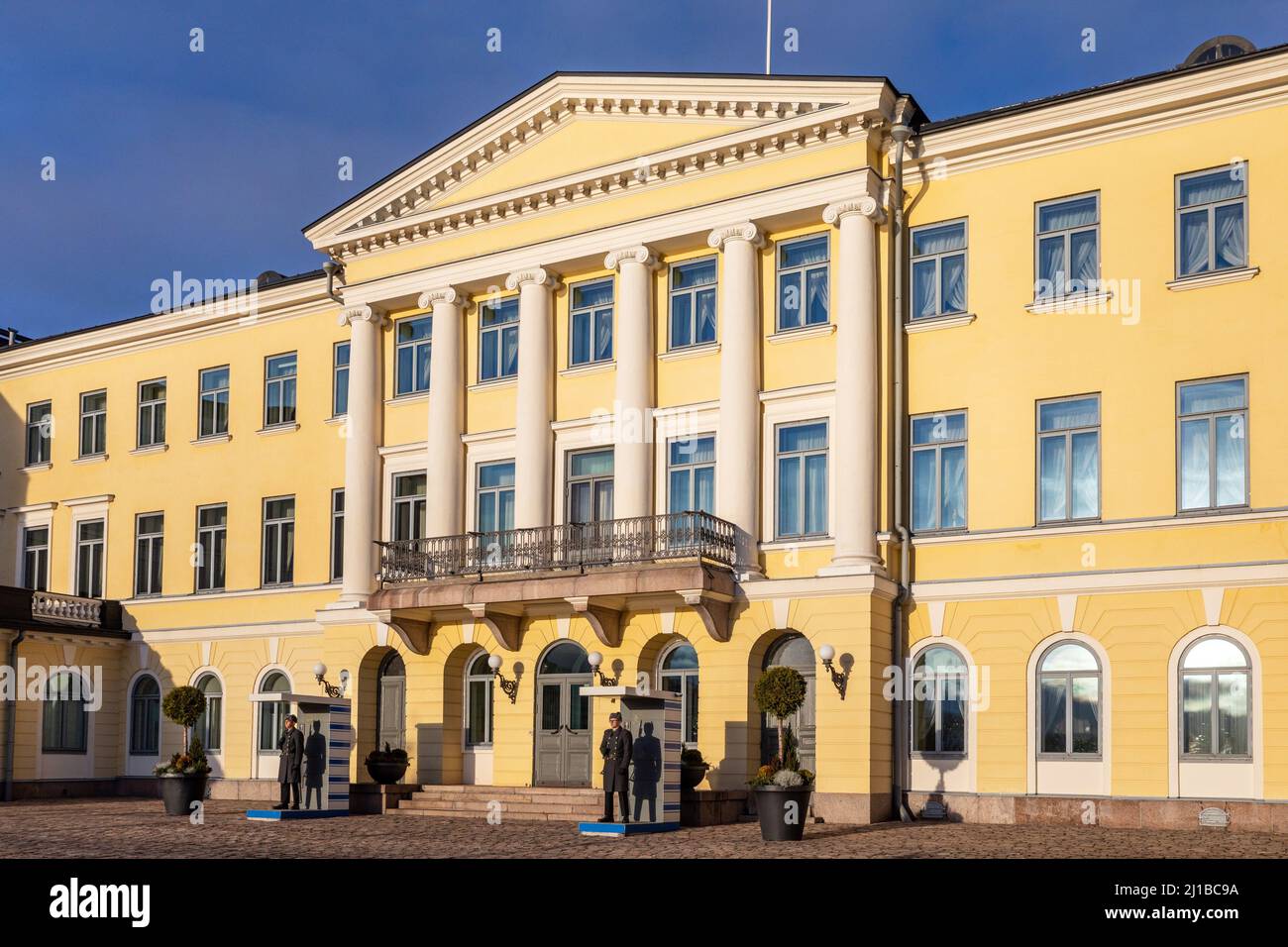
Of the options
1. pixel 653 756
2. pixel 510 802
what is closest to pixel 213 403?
pixel 510 802

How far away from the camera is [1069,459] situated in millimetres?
25484

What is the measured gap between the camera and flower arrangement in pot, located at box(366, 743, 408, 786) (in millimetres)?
29875

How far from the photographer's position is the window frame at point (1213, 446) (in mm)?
23828

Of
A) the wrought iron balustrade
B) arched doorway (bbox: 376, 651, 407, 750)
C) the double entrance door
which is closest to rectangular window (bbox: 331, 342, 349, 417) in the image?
the wrought iron balustrade

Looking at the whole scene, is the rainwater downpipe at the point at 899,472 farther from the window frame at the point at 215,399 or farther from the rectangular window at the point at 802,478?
the window frame at the point at 215,399

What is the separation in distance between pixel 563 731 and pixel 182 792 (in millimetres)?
7091

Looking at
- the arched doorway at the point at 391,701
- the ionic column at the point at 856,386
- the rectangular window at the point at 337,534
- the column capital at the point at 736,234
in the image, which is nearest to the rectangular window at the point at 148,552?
the rectangular window at the point at 337,534

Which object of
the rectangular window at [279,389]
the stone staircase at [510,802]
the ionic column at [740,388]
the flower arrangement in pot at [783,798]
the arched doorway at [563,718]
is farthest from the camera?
the rectangular window at [279,389]

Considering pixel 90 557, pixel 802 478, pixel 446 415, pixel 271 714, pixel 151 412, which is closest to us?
pixel 802 478

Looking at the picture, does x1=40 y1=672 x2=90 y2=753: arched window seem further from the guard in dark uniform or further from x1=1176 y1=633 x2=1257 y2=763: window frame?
x1=1176 y1=633 x2=1257 y2=763: window frame

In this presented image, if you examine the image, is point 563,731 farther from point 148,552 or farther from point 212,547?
point 148,552

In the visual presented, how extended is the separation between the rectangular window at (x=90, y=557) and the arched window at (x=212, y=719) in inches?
180

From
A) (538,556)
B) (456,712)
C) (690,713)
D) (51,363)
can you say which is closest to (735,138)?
(538,556)

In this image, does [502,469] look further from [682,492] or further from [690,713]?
[690,713]
